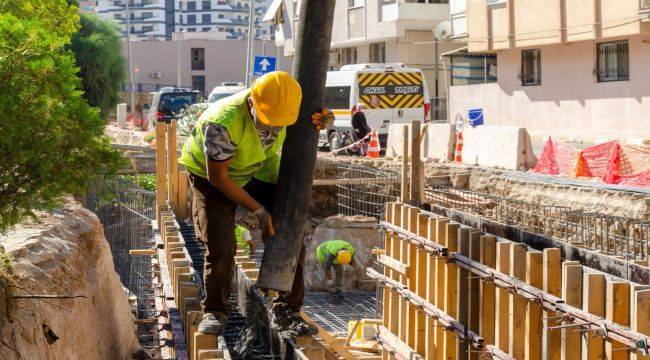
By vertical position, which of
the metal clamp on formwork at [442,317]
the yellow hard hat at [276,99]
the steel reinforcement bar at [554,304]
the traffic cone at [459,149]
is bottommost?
the metal clamp on formwork at [442,317]

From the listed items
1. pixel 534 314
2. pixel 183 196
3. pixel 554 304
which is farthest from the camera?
pixel 183 196

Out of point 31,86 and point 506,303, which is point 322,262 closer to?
point 506,303

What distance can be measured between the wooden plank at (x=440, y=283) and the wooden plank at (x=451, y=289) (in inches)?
3.4

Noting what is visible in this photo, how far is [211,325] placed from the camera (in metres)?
7.16

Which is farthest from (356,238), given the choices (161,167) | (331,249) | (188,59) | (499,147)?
(188,59)

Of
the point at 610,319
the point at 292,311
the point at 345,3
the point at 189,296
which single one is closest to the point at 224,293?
the point at 292,311

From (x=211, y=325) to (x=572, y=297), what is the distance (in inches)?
91.3

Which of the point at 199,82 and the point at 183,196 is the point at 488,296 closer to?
the point at 183,196

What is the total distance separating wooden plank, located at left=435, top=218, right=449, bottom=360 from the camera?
934 centimetres

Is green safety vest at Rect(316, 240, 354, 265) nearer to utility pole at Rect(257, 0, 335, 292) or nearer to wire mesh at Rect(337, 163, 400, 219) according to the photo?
wire mesh at Rect(337, 163, 400, 219)

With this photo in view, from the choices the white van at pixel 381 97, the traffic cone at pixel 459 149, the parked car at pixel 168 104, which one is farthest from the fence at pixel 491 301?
the parked car at pixel 168 104

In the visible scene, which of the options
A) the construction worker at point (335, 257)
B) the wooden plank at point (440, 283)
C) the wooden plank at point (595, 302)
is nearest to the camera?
the wooden plank at point (595, 302)

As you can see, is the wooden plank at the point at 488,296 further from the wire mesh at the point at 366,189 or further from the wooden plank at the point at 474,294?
the wire mesh at the point at 366,189

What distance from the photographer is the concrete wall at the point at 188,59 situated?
90.8 metres
